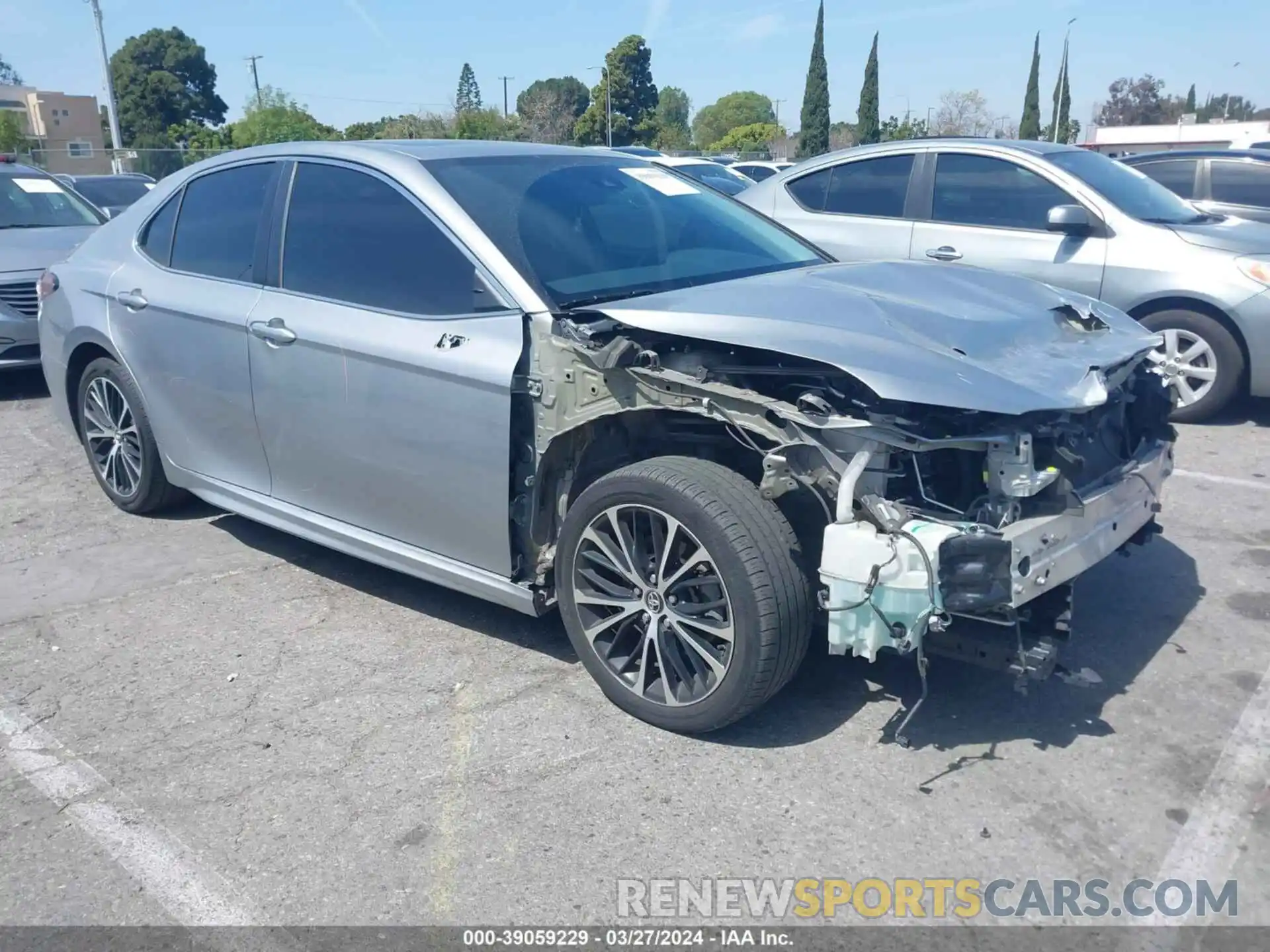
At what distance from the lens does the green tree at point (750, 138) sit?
221 feet

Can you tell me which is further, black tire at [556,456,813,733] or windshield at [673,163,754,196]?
windshield at [673,163,754,196]

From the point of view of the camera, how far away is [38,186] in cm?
992

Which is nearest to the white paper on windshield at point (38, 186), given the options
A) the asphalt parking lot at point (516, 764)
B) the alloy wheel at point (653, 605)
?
the asphalt parking lot at point (516, 764)

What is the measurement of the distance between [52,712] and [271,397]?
1.36 m

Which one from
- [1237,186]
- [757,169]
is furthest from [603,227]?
[757,169]

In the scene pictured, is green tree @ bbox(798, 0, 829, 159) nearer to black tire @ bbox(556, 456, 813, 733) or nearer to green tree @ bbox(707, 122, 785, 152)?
green tree @ bbox(707, 122, 785, 152)

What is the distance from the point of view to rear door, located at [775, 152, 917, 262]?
767 cm

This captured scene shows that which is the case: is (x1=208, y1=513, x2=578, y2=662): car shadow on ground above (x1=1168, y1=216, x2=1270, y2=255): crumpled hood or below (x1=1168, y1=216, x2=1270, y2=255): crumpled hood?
below

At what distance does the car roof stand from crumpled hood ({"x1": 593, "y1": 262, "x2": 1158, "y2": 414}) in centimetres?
615

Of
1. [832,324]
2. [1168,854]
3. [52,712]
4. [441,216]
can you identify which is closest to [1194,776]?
[1168,854]

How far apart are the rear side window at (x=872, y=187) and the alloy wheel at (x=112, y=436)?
16.5 ft
